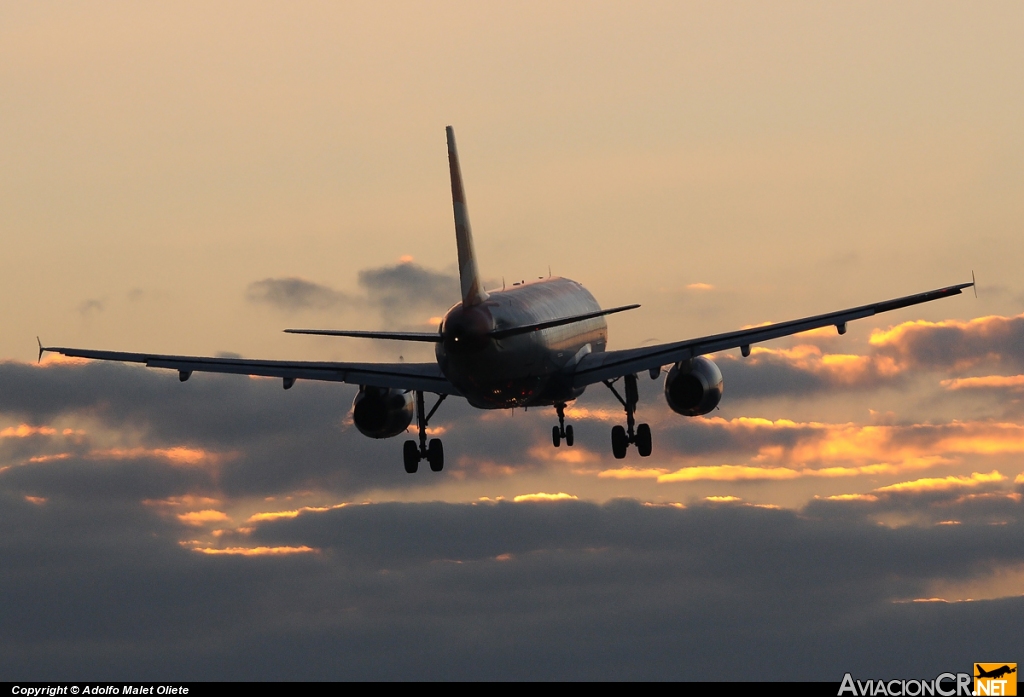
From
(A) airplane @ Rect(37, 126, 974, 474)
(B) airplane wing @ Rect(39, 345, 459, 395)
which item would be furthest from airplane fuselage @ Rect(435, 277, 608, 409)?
(B) airplane wing @ Rect(39, 345, 459, 395)

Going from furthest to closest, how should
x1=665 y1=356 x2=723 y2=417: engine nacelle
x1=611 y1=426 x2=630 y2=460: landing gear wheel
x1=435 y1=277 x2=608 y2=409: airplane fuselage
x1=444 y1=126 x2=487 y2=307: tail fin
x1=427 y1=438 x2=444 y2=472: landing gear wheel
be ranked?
x1=611 y1=426 x2=630 y2=460: landing gear wheel < x1=427 y1=438 x2=444 y2=472: landing gear wheel < x1=665 y1=356 x2=723 y2=417: engine nacelle < x1=444 y1=126 x2=487 y2=307: tail fin < x1=435 y1=277 x2=608 y2=409: airplane fuselage

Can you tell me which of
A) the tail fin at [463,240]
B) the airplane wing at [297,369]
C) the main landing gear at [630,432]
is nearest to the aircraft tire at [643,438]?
the main landing gear at [630,432]

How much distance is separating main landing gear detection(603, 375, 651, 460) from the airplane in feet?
0.13

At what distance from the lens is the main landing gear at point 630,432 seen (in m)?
62.1

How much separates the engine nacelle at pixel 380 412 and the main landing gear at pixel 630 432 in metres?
8.52

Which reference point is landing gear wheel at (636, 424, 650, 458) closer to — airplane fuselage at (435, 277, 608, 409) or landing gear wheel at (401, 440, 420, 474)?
airplane fuselage at (435, 277, 608, 409)

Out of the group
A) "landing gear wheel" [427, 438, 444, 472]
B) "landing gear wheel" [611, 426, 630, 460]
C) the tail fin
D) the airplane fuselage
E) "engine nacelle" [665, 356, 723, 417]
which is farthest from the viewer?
"landing gear wheel" [611, 426, 630, 460]

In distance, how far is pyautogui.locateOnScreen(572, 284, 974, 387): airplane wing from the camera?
53.1 metres

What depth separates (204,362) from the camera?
58250 millimetres

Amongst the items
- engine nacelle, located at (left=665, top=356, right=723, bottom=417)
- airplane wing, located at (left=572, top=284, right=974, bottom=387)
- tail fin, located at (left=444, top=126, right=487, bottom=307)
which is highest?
tail fin, located at (left=444, top=126, right=487, bottom=307)

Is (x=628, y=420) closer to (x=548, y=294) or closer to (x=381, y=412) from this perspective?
(x=548, y=294)

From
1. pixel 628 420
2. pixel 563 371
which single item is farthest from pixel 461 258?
pixel 628 420

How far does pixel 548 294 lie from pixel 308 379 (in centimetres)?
1026

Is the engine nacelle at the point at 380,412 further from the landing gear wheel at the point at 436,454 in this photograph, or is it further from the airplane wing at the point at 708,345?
the airplane wing at the point at 708,345
